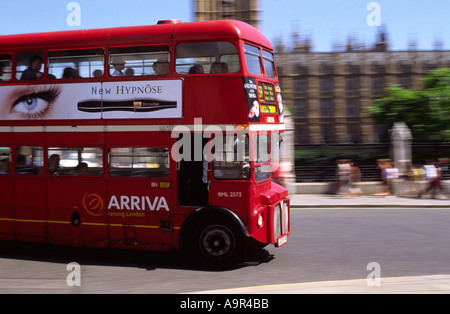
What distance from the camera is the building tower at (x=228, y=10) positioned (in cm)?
6041

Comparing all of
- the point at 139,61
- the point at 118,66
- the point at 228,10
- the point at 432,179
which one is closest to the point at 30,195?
the point at 118,66

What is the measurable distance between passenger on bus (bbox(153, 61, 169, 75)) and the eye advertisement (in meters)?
0.17

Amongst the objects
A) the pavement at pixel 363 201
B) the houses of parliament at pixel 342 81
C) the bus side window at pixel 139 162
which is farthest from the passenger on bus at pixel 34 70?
the houses of parliament at pixel 342 81

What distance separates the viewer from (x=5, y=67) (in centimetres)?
995

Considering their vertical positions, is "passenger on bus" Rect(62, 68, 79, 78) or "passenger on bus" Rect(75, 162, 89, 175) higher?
"passenger on bus" Rect(62, 68, 79, 78)

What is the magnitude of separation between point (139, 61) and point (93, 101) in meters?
1.06

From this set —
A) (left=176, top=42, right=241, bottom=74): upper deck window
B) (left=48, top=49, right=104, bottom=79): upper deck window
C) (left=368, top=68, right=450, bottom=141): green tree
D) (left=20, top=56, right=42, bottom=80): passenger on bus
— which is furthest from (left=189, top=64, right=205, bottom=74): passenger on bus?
(left=368, top=68, right=450, bottom=141): green tree

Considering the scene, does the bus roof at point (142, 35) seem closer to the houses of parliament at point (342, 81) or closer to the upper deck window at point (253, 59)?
the upper deck window at point (253, 59)

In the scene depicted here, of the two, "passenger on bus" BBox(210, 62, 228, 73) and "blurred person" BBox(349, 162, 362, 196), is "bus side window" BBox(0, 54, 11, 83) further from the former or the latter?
"blurred person" BBox(349, 162, 362, 196)

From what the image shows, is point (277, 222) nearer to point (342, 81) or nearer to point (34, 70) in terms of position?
point (34, 70)

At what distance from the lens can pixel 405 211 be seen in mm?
17047

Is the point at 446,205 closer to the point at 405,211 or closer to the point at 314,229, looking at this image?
the point at 405,211

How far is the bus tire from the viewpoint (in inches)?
344

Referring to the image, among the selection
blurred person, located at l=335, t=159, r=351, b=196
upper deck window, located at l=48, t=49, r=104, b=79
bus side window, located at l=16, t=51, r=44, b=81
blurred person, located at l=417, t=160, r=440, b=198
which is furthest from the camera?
blurred person, located at l=335, t=159, r=351, b=196
